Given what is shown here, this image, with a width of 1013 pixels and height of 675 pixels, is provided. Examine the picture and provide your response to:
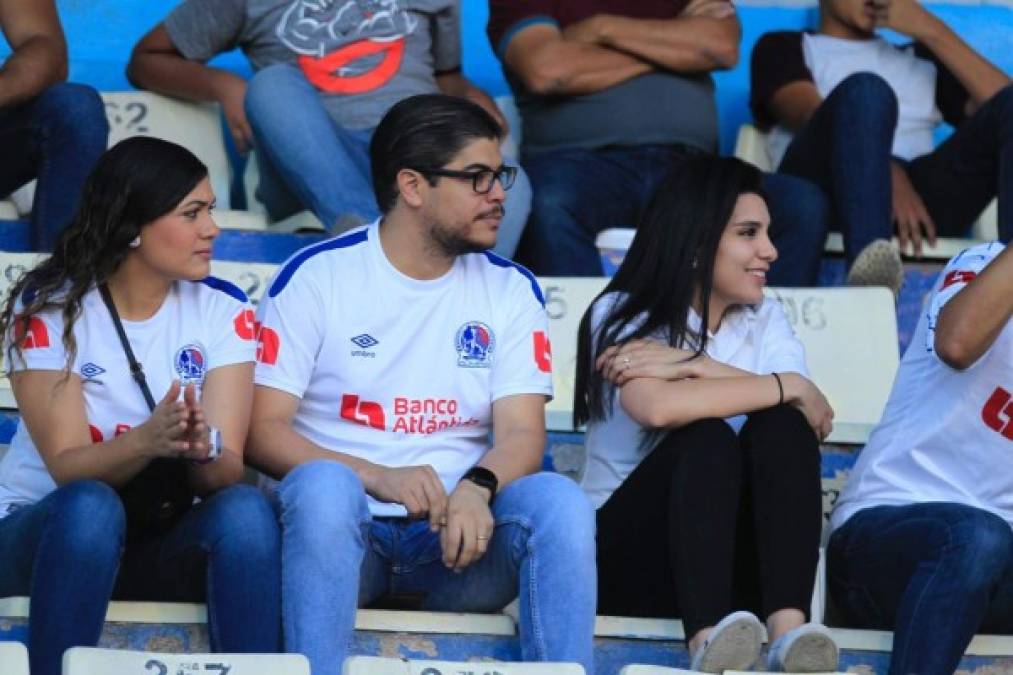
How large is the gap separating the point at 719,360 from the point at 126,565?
3.59 ft

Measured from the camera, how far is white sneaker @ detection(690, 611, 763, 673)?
9.66 ft

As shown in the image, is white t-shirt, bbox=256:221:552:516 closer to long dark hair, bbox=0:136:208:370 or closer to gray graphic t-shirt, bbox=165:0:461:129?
long dark hair, bbox=0:136:208:370

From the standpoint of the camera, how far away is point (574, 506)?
306 cm

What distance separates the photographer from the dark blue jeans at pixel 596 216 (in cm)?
443

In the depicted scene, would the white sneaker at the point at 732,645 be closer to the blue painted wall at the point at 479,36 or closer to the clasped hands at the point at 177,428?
the clasped hands at the point at 177,428

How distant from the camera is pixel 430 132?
350 centimetres

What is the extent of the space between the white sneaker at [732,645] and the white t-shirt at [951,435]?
20.5 inches

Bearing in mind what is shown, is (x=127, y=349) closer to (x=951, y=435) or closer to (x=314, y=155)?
(x=314, y=155)

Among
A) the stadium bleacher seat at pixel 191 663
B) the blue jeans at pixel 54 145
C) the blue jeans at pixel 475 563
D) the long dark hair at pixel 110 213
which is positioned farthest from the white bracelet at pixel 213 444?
the blue jeans at pixel 54 145

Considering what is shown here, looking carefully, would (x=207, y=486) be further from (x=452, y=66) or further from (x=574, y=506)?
(x=452, y=66)

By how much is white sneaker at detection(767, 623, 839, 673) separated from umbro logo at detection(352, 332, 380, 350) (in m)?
0.86

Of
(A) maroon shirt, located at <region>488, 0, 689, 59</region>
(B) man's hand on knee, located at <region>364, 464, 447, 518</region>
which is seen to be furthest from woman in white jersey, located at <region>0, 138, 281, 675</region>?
(A) maroon shirt, located at <region>488, 0, 689, 59</region>

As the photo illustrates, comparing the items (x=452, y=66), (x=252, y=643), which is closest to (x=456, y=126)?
(x=252, y=643)

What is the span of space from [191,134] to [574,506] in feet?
6.86
